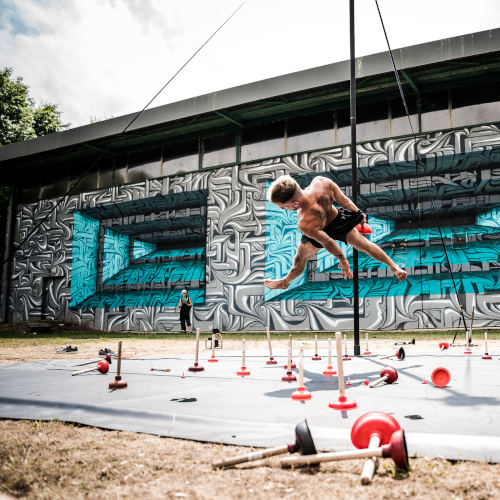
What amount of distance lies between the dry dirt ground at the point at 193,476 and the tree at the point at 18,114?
3611cm

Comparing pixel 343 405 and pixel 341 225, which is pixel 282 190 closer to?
pixel 341 225

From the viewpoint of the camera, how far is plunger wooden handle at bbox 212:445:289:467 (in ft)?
8.54

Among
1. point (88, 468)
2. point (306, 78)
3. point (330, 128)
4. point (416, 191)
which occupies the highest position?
point (306, 78)

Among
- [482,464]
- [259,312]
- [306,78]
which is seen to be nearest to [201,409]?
[482,464]

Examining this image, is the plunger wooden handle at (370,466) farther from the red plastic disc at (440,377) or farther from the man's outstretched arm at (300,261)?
the man's outstretched arm at (300,261)

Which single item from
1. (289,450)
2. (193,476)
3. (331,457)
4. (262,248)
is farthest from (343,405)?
(262,248)

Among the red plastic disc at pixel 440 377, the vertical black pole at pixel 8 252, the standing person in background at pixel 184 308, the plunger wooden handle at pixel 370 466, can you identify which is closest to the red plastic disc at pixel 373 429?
the plunger wooden handle at pixel 370 466

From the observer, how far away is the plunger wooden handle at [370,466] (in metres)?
2.36

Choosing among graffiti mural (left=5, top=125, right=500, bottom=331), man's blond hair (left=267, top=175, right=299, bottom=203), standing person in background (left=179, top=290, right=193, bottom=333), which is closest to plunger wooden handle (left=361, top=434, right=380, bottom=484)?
man's blond hair (left=267, top=175, right=299, bottom=203)

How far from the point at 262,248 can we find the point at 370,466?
1804 centimetres

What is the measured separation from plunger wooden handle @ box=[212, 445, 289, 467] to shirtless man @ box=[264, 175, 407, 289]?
11.9 ft

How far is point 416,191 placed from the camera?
18.4 metres

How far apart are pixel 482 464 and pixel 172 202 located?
22010mm

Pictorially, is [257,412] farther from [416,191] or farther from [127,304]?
[127,304]
